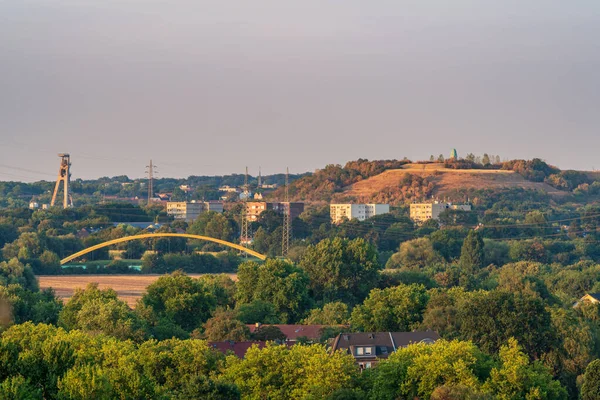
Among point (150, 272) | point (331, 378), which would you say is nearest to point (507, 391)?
point (331, 378)

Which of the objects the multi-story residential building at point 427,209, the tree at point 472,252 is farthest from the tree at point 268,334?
the multi-story residential building at point 427,209

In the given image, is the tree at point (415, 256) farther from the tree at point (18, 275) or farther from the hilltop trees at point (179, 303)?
the hilltop trees at point (179, 303)

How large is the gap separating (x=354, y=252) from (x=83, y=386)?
45.5 m

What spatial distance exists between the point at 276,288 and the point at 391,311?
1052 centimetres

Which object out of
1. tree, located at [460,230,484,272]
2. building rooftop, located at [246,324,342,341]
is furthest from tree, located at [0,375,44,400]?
tree, located at [460,230,484,272]

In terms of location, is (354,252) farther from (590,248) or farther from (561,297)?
(590,248)

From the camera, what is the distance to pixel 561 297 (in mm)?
78375

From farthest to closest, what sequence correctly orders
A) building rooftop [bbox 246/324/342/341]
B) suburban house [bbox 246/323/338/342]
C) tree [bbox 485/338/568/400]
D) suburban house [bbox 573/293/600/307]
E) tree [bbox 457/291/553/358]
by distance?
suburban house [bbox 573/293/600/307] → building rooftop [bbox 246/324/342/341] → suburban house [bbox 246/323/338/342] → tree [bbox 457/291/553/358] → tree [bbox 485/338/568/400]

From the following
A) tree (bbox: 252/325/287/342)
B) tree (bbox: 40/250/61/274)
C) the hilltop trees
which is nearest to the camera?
tree (bbox: 252/325/287/342)

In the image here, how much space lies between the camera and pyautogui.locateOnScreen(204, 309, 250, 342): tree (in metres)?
54.8

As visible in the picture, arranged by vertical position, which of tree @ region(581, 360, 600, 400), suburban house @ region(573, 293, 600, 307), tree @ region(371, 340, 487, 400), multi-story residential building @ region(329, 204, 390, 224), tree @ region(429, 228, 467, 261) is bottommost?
tree @ region(581, 360, 600, 400)

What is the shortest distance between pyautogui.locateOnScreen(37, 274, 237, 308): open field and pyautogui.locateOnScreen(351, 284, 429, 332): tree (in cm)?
2297

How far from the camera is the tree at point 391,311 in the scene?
196 feet

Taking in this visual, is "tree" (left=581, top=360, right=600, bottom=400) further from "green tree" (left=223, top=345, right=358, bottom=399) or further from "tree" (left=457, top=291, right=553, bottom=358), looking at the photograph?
"green tree" (left=223, top=345, right=358, bottom=399)
